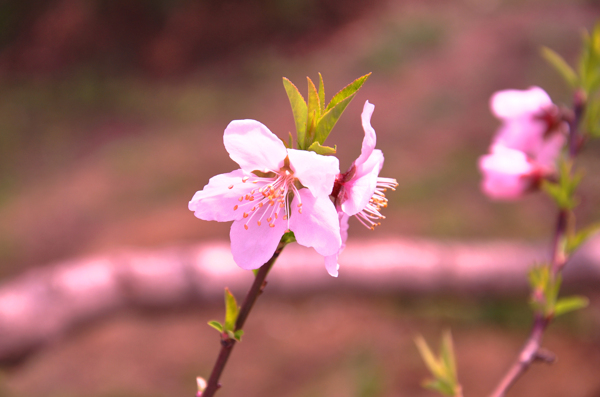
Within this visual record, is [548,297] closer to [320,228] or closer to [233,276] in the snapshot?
[320,228]

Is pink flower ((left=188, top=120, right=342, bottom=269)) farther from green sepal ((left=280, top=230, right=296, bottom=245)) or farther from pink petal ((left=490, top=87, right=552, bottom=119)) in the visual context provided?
pink petal ((left=490, top=87, right=552, bottom=119))

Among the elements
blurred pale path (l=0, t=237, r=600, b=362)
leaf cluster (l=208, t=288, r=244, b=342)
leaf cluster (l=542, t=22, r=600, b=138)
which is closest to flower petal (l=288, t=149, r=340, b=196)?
leaf cluster (l=208, t=288, r=244, b=342)

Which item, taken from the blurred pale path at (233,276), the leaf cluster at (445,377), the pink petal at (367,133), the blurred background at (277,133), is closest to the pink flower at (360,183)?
the pink petal at (367,133)

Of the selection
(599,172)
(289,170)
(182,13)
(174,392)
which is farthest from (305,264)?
(182,13)

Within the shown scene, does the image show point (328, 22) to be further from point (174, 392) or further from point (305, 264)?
point (174, 392)

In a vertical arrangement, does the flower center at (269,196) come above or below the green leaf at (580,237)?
above

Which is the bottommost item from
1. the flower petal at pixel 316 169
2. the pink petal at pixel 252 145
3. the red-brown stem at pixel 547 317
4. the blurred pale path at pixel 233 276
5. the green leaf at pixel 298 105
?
the blurred pale path at pixel 233 276

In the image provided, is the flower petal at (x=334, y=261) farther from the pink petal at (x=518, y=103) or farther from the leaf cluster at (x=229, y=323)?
the pink petal at (x=518, y=103)
